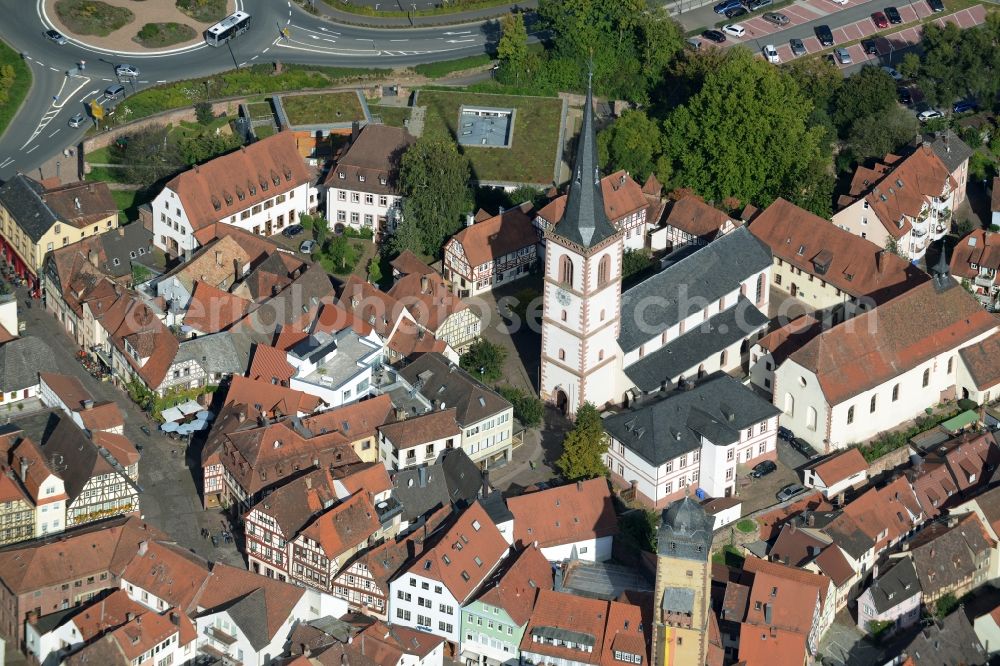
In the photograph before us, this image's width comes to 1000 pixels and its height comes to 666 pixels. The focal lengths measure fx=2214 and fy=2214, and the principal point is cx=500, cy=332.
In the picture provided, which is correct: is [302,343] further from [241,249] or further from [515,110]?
[515,110]

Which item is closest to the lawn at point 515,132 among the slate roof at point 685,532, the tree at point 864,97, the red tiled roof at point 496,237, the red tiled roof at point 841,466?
the red tiled roof at point 496,237

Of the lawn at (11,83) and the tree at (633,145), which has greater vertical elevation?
the lawn at (11,83)

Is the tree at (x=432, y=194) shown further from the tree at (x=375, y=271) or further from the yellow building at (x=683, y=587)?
the yellow building at (x=683, y=587)

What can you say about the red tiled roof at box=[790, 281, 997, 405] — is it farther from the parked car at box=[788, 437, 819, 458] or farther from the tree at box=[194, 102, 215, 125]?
the tree at box=[194, 102, 215, 125]

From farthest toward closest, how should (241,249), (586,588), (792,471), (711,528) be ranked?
(241,249) < (792,471) < (586,588) < (711,528)

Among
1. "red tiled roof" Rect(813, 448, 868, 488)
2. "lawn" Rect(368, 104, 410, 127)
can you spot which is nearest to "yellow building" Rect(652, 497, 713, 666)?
"red tiled roof" Rect(813, 448, 868, 488)

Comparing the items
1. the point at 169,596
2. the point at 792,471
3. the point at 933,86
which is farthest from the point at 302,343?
the point at 933,86
